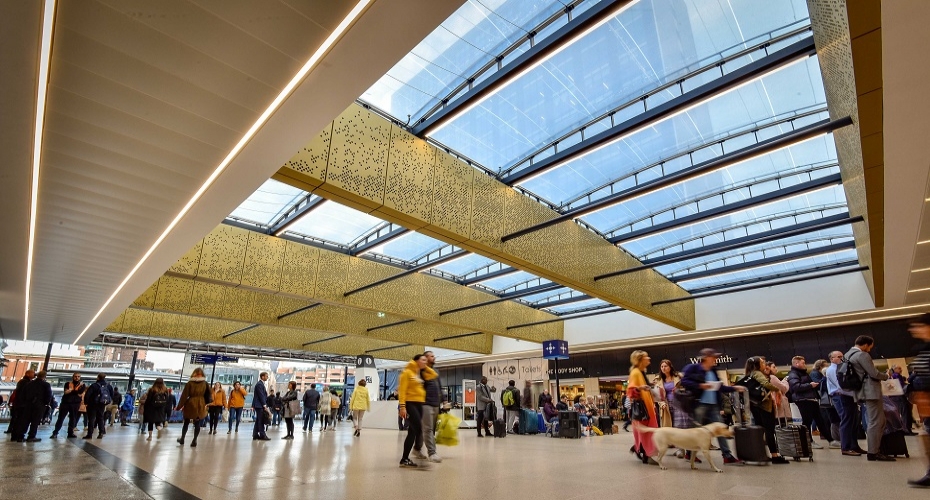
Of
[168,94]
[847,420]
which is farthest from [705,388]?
[168,94]

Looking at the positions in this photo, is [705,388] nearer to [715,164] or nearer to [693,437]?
[693,437]

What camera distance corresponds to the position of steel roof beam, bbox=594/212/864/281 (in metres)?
11.2

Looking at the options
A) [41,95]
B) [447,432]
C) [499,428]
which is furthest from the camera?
[499,428]

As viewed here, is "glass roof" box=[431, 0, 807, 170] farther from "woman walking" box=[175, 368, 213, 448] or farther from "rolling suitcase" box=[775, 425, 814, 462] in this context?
"woman walking" box=[175, 368, 213, 448]

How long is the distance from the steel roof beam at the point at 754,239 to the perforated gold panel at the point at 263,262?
8.43m

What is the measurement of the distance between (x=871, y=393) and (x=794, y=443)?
1.18 m

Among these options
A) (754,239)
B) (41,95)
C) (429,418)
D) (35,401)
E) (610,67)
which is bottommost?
(35,401)

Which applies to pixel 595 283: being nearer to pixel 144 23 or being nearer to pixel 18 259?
pixel 144 23

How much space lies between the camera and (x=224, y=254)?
1142cm

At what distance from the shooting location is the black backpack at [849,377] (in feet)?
21.2

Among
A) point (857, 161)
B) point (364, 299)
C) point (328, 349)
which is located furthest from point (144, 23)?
point (328, 349)

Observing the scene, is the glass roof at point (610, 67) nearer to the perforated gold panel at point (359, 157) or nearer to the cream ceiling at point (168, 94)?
the perforated gold panel at point (359, 157)

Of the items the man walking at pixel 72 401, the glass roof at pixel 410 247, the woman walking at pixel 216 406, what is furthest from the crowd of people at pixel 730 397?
the glass roof at pixel 410 247

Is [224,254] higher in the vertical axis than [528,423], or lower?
higher
